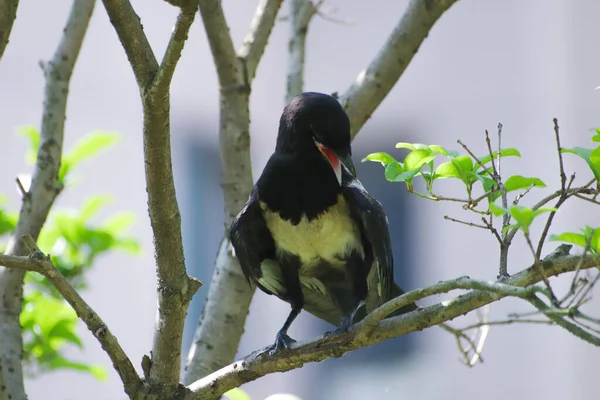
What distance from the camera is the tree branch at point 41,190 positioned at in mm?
2330

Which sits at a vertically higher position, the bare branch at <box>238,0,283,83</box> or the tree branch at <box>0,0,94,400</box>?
the bare branch at <box>238,0,283,83</box>

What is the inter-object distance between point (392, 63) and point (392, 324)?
A: 4.49 feet

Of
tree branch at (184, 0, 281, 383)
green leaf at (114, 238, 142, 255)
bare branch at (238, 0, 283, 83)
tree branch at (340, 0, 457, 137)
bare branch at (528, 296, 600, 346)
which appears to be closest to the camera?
bare branch at (528, 296, 600, 346)

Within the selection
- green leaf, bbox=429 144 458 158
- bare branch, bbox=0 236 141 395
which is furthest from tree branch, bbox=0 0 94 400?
green leaf, bbox=429 144 458 158

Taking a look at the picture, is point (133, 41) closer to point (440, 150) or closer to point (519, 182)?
point (440, 150)

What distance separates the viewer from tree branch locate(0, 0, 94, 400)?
2.33 metres

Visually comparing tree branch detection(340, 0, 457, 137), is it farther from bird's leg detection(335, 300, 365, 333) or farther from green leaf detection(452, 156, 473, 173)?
green leaf detection(452, 156, 473, 173)

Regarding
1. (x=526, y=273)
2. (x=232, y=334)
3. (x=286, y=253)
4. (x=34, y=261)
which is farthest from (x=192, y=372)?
(x=526, y=273)

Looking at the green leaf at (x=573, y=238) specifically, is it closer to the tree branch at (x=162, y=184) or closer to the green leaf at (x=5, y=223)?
the tree branch at (x=162, y=184)

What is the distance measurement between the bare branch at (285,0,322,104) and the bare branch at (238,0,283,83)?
0.46 feet

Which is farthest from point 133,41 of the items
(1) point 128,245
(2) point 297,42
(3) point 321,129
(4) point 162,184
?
(1) point 128,245

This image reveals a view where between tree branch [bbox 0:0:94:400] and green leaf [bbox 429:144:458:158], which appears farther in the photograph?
tree branch [bbox 0:0:94:400]

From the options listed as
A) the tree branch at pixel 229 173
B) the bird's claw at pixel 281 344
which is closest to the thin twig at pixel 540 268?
the bird's claw at pixel 281 344

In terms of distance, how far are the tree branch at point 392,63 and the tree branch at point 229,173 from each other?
406 mm
